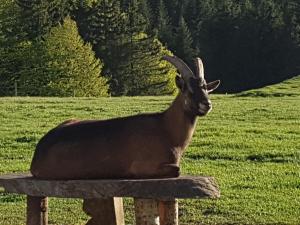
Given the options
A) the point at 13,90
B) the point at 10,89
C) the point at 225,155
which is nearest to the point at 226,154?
the point at 225,155

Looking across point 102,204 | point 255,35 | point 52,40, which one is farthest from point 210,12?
point 102,204

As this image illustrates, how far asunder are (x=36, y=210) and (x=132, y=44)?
6023cm

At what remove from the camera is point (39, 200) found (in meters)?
7.85

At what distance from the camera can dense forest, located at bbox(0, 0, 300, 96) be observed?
54031 mm

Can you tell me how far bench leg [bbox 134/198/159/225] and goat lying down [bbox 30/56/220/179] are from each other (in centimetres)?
31

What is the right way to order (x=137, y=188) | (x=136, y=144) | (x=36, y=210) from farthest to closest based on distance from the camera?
(x=36, y=210)
(x=136, y=144)
(x=137, y=188)

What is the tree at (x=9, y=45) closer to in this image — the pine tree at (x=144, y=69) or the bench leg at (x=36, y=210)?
the pine tree at (x=144, y=69)

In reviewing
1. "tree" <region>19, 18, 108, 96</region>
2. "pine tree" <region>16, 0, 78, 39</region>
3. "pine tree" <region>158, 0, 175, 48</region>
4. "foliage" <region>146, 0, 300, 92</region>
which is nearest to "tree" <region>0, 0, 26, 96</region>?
"tree" <region>19, 18, 108, 96</region>

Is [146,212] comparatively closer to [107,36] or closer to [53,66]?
[53,66]

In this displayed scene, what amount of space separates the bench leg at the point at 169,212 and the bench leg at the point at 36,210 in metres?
1.11

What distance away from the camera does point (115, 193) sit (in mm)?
7258

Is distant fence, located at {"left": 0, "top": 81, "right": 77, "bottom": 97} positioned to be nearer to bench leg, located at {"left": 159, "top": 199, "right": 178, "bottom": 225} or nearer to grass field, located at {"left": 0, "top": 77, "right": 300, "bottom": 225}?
grass field, located at {"left": 0, "top": 77, "right": 300, "bottom": 225}

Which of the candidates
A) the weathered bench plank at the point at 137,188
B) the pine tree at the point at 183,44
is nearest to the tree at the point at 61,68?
the pine tree at the point at 183,44

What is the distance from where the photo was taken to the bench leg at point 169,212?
7637mm
